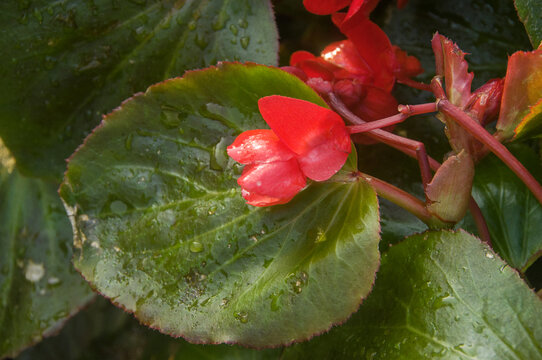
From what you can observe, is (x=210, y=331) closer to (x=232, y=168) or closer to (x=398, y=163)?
(x=232, y=168)

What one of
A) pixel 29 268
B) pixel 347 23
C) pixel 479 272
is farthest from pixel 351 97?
pixel 29 268

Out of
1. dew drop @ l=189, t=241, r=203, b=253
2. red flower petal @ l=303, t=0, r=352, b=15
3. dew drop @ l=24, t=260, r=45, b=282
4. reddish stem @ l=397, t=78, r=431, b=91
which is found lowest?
dew drop @ l=24, t=260, r=45, b=282

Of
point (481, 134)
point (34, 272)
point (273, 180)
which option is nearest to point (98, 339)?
point (34, 272)

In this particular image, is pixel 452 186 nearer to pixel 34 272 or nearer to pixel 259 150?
pixel 259 150

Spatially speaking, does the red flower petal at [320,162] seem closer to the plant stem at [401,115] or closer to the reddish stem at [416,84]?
the plant stem at [401,115]

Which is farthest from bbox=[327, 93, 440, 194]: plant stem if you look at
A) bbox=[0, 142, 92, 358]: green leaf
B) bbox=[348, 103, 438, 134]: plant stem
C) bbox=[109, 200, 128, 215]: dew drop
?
bbox=[0, 142, 92, 358]: green leaf

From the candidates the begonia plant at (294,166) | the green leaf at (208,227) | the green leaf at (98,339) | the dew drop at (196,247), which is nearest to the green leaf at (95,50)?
the begonia plant at (294,166)

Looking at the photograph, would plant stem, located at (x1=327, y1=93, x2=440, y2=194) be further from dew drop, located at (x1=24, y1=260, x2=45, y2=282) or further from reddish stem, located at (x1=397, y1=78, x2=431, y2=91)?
dew drop, located at (x1=24, y1=260, x2=45, y2=282)

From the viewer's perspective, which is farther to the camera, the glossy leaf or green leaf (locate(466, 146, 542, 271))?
green leaf (locate(466, 146, 542, 271))
